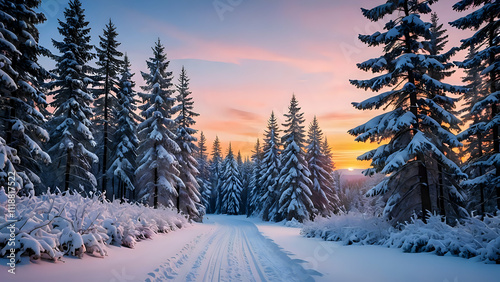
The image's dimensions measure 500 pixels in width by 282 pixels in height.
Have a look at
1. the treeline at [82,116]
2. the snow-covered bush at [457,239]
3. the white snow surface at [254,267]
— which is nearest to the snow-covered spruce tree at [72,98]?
the treeline at [82,116]

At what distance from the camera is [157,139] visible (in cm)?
2156

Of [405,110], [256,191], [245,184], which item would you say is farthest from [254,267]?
[245,184]

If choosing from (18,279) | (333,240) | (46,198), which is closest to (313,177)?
(333,240)

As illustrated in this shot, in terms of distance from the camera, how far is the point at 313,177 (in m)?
33.0

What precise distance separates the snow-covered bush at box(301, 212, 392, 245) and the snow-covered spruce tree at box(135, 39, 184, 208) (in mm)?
14080

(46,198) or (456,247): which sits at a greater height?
(46,198)

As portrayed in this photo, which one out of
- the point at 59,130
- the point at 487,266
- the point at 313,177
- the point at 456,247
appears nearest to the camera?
the point at 487,266

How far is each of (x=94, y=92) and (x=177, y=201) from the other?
529 inches

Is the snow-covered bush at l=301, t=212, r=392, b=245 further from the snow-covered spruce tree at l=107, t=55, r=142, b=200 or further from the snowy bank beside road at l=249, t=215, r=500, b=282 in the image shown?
the snow-covered spruce tree at l=107, t=55, r=142, b=200

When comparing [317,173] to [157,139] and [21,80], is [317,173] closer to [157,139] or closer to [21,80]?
[157,139]

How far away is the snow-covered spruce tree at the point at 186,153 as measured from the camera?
27.1 m

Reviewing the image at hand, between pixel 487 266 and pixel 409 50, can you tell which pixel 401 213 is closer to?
pixel 487 266

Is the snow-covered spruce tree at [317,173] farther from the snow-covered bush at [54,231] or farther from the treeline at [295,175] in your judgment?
the snow-covered bush at [54,231]

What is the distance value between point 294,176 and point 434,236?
2126 cm
